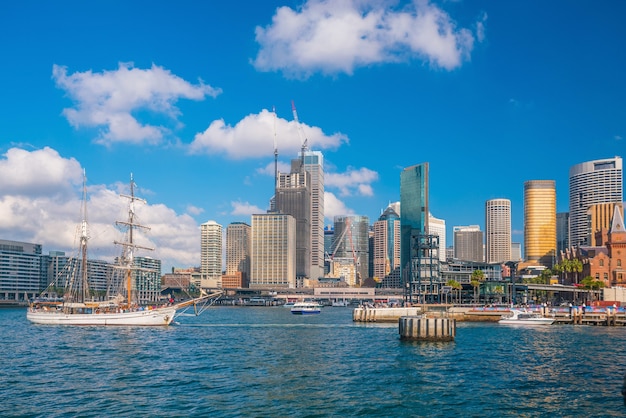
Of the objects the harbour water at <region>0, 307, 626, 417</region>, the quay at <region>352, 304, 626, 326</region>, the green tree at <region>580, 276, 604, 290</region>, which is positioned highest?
the green tree at <region>580, 276, 604, 290</region>

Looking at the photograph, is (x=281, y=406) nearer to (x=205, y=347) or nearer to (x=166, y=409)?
(x=166, y=409)

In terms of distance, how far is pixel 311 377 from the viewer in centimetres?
6150

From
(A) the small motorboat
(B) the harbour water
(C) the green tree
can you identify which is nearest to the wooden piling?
(B) the harbour water

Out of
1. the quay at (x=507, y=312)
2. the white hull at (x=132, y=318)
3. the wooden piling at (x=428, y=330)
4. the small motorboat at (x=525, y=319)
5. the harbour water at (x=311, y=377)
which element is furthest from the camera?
the quay at (x=507, y=312)

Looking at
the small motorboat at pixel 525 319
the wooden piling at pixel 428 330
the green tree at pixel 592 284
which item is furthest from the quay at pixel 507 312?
the green tree at pixel 592 284

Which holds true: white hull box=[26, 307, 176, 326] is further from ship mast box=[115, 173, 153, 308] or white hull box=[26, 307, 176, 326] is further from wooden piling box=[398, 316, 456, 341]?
wooden piling box=[398, 316, 456, 341]

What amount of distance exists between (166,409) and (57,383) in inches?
682

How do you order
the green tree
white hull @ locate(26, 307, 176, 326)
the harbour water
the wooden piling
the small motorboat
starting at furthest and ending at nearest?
the green tree, the small motorboat, white hull @ locate(26, 307, 176, 326), the wooden piling, the harbour water

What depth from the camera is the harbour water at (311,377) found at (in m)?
47.4

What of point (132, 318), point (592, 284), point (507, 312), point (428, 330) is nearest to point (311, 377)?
point (428, 330)

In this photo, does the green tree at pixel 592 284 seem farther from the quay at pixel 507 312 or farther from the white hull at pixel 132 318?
the white hull at pixel 132 318

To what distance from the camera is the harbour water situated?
47.4 meters

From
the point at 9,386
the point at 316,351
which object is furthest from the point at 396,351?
the point at 9,386

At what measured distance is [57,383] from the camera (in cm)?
5825
